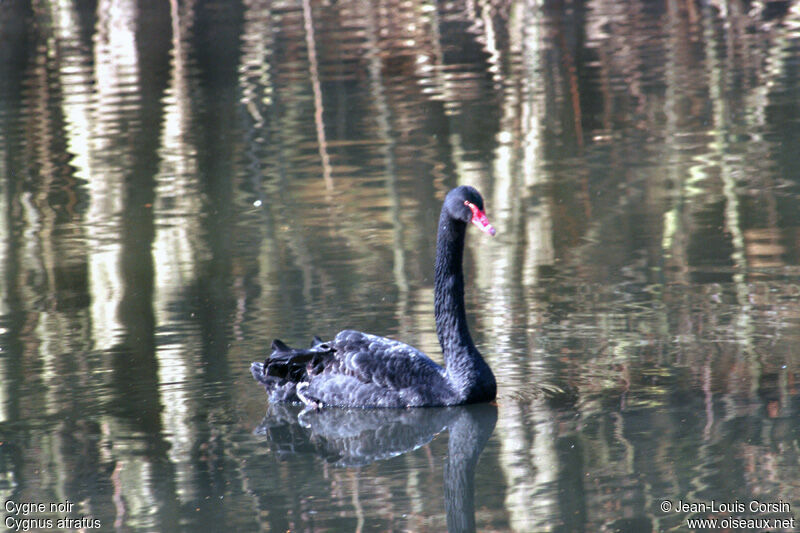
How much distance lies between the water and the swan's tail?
0.34ft

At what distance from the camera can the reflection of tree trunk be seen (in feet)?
17.2

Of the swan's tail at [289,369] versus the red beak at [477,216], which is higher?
the red beak at [477,216]

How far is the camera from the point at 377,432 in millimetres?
6422

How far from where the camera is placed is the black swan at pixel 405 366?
6582 millimetres

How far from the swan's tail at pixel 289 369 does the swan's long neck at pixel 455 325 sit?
0.64 meters

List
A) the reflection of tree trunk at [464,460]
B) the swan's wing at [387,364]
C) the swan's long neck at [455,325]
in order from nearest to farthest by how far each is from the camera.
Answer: the reflection of tree trunk at [464,460] < the swan's long neck at [455,325] < the swan's wing at [387,364]

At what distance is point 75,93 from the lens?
19078 mm

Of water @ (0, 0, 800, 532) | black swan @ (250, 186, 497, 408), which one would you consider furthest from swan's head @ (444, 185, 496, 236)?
water @ (0, 0, 800, 532)

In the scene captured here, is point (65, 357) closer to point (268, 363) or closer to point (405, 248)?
point (268, 363)

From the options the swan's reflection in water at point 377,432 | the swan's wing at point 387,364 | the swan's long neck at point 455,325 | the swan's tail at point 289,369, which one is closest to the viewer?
the swan's reflection in water at point 377,432

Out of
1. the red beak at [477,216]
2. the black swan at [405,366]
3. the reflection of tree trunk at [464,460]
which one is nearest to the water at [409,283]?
the reflection of tree trunk at [464,460]

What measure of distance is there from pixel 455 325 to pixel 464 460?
1.04m

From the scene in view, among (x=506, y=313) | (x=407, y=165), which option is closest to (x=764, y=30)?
(x=407, y=165)

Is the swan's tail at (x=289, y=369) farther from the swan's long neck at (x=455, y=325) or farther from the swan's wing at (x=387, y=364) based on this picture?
the swan's long neck at (x=455, y=325)
